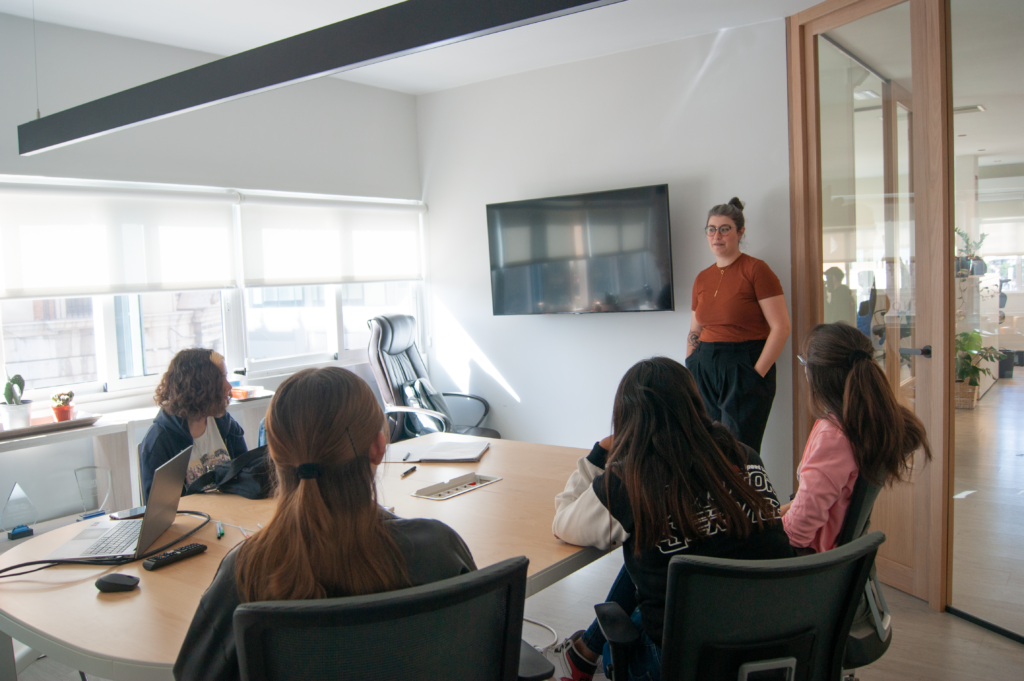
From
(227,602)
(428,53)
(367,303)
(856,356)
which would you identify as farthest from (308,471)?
(367,303)

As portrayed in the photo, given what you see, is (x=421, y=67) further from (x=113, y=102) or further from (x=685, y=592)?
(x=685, y=592)

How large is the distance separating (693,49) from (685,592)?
3607mm

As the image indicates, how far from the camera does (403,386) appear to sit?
462cm

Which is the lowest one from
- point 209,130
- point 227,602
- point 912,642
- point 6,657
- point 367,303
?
point 912,642

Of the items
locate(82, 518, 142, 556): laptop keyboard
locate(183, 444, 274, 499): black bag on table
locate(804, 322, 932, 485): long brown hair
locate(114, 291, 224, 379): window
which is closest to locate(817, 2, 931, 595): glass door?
locate(804, 322, 932, 485): long brown hair

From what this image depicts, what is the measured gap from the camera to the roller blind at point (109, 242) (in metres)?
3.56

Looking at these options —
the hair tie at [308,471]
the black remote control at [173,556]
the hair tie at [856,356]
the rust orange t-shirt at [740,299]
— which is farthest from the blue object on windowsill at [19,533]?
the hair tie at [856,356]

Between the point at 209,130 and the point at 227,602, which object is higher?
the point at 209,130

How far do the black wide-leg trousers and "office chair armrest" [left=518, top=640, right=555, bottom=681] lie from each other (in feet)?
7.84

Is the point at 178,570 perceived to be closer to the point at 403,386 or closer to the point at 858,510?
the point at 858,510

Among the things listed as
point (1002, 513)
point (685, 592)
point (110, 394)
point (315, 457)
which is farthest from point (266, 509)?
point (1002, 513)

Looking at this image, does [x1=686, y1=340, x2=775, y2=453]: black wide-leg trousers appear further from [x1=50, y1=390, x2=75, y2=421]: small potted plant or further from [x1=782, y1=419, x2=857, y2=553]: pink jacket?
[x1=50, y1=390, x2=75, y2=421]: small potted plant

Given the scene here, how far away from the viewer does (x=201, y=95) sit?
1.74m

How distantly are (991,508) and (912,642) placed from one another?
61 cm
